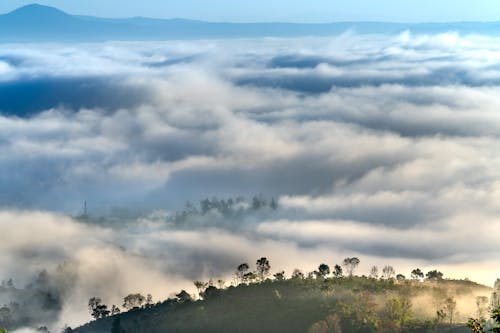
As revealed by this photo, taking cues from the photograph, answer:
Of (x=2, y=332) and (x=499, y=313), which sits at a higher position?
→ (x=2, y=332)

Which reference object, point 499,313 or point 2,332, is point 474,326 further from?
point 2,332

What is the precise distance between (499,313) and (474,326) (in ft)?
9.55

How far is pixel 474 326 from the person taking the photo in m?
75.6

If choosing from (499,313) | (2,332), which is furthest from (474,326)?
(2,332)

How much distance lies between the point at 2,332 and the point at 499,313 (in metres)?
93.0

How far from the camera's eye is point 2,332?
132250mm

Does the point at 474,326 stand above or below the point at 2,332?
below

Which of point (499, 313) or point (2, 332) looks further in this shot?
point (2, 332)

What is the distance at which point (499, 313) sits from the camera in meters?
75.0

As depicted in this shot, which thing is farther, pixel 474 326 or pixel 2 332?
pixel 2 332
